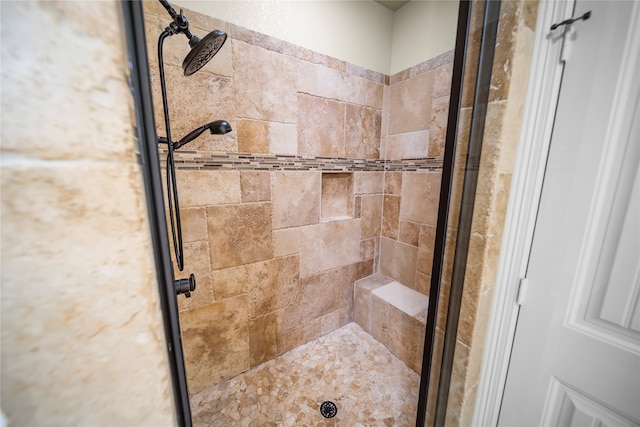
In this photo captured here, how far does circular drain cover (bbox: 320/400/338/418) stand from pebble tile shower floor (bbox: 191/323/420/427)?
19 mm

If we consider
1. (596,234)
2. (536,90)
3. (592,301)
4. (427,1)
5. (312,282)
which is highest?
(427,1)

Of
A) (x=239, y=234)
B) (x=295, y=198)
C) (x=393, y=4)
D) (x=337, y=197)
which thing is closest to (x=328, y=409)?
(x=239, y=234)

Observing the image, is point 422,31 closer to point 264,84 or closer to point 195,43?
point 264,84

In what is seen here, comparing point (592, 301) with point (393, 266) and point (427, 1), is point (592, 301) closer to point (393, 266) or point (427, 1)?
point (393, 266)

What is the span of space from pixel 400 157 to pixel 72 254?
196cm

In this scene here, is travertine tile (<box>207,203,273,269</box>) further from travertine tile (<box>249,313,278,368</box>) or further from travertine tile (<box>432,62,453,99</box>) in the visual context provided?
travertine tile (<box>432,62,453,99</box>)

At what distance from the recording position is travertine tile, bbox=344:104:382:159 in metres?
1.77

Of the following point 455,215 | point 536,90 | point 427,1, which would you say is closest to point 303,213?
point 455,215

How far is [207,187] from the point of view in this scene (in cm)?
129

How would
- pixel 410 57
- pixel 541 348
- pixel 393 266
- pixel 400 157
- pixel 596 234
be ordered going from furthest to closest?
pixel 393 266 → pixel 400 157 → pixel 410 57 → pixel 541 348 → pixel 596 234

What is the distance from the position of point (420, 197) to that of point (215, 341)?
1.75 m

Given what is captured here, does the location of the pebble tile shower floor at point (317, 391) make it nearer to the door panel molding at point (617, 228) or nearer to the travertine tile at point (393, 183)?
the door panel molding at point (617, 228)

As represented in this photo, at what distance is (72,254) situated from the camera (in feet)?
0.74

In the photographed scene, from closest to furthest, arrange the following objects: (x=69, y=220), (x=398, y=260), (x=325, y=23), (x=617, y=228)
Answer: (x=69, y=220) → (x=617, y=228) → (x=325, y=23) → (x=398, y=260)
